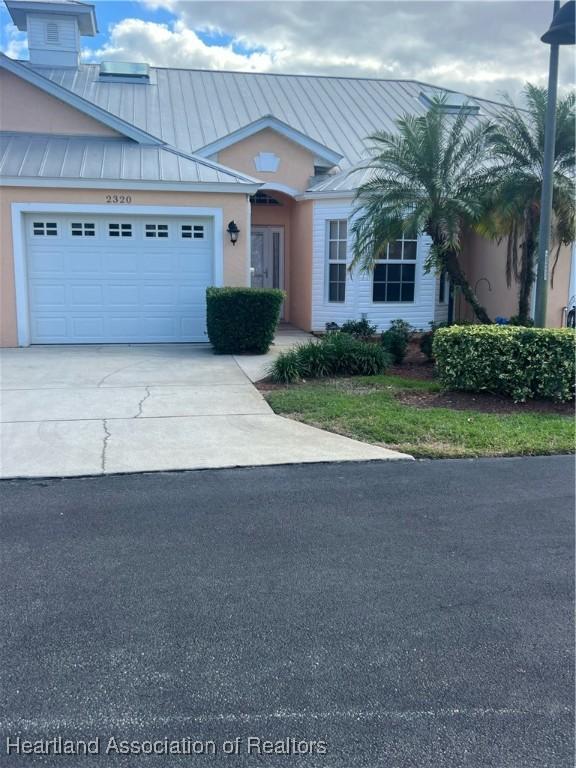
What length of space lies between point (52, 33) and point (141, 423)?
1736 cm

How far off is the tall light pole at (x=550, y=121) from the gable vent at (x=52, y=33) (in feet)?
53.3

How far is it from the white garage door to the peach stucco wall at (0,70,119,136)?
7.87ft

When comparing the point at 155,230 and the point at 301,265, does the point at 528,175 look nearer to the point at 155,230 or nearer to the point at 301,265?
the point at 301,265

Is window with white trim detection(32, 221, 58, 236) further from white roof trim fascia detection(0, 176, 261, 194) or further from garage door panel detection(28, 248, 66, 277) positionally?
white roof trim fascia detection(0, 176, 261, 194)

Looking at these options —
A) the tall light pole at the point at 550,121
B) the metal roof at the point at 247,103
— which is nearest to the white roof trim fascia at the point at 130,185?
the metal roof at the point at 247,103

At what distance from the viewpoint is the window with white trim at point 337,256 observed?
15250 millimetres

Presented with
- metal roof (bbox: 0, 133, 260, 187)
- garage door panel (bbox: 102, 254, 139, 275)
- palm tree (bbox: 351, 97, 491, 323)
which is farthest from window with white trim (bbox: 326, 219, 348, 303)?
garage door panel (bbox: 102, 254, 139, 275)

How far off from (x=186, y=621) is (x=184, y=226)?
37.1 ft

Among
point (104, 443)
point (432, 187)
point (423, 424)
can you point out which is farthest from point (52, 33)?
point (423, 424)

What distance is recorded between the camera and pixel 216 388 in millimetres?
9680

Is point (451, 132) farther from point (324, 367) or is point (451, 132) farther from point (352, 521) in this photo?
point (352, 521)

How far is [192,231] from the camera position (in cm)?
1384

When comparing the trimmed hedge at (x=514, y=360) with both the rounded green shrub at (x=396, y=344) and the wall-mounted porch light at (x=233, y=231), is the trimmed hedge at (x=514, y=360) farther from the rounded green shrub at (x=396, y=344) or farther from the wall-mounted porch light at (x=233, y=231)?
the wall-mounted porch light at (x=233, y=231)

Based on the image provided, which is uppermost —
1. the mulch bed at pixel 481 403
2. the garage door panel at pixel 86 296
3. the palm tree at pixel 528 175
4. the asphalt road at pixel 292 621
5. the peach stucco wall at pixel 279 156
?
the peach stucco wall at pixel 279 156
